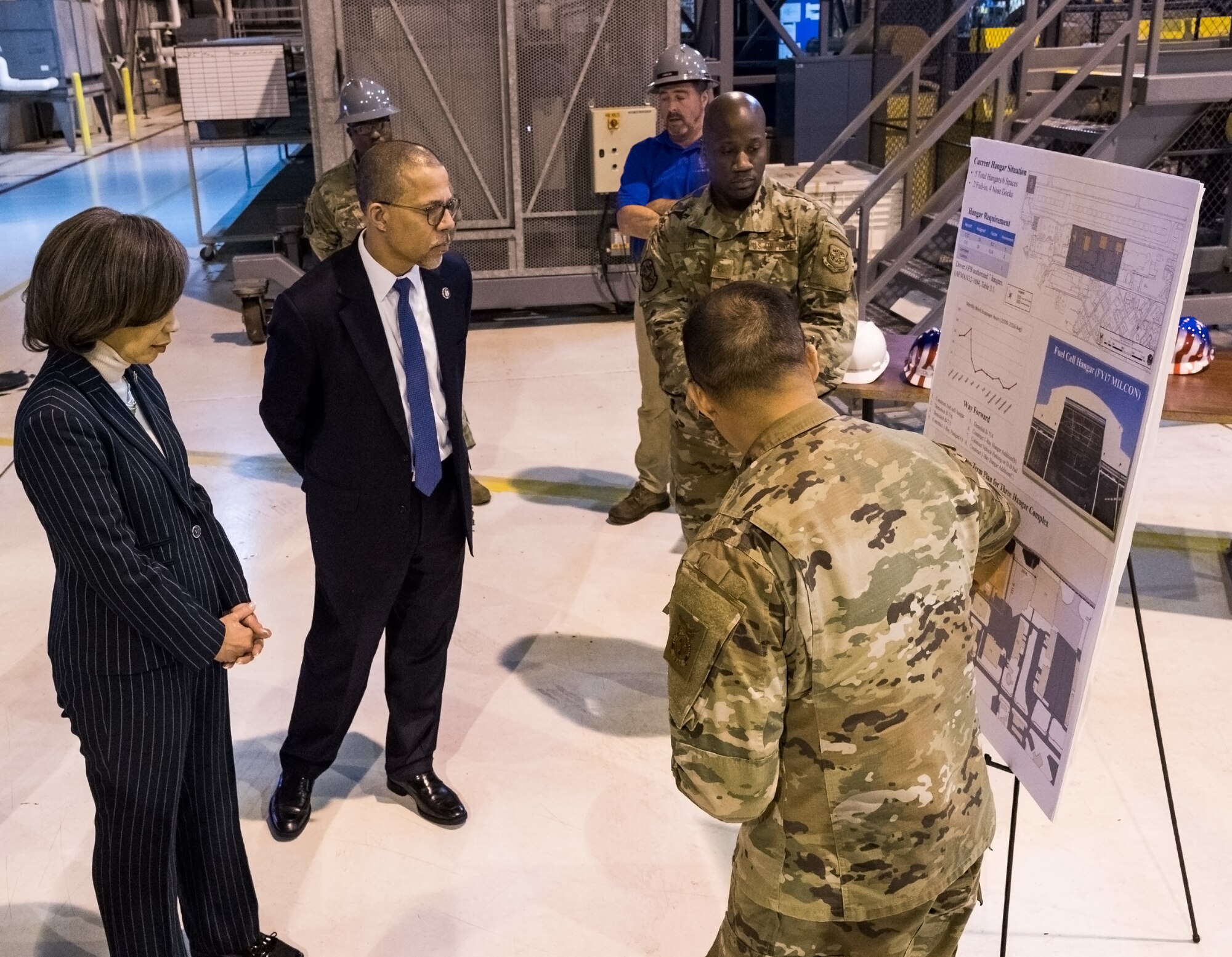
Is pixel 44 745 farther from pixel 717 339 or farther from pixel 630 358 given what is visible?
pixel 630 358

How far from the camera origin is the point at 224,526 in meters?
5.59

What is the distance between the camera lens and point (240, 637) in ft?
7.90

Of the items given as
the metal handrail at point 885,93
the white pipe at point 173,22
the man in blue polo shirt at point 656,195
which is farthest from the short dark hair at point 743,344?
the white pipe at point 173,22

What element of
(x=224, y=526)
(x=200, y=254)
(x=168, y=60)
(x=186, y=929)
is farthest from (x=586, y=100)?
(x=168, y=60)

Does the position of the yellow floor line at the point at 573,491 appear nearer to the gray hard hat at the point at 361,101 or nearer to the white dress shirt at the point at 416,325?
the gray hard hat at the point at 361,101

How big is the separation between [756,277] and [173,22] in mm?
25657

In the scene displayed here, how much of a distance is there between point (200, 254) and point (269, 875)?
9.57m

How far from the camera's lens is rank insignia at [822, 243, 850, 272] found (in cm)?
354

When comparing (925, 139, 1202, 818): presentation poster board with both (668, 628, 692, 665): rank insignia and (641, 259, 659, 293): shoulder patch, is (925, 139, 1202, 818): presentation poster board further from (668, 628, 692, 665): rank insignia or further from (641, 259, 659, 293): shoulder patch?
(641, 259, 659, 293): shoulder patch

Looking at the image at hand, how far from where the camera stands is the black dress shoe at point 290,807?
3.44 m

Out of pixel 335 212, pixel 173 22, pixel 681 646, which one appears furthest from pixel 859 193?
pixel 173 22

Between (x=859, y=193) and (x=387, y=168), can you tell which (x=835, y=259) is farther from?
(x=859, y=193)

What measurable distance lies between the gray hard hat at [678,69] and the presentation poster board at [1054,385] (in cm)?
340

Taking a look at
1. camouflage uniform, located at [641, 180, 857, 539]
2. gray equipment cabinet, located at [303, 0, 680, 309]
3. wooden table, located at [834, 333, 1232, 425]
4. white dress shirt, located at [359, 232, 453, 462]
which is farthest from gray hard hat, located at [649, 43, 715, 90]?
white dress shirt, located at [359, 232, 453, 462]
